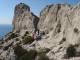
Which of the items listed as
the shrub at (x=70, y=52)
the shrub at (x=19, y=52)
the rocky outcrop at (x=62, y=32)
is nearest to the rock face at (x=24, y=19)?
the rocky outcrop at (x=62, y=32)

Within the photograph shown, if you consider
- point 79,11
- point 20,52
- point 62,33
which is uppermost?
point 79,11

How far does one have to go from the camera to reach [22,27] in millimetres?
72438

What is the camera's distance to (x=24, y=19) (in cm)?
7181

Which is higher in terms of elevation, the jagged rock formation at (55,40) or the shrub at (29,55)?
the jagged rock formation at (55,40)

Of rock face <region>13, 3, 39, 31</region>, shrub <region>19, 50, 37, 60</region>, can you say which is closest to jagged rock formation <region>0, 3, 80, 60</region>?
shrub <region>19, 50, 37, 60</region>

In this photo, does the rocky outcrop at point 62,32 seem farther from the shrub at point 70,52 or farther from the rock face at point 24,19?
the rock face at point 24,19

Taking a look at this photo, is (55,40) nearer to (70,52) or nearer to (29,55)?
(29,55)

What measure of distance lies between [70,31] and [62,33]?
3.63 meters

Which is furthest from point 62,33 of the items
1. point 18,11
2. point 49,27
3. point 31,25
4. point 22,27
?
point 18,11

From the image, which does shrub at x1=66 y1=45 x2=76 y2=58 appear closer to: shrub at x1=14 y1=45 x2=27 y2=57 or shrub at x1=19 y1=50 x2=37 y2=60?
shrub at x1=19 y1=50 x2=37 y2=60

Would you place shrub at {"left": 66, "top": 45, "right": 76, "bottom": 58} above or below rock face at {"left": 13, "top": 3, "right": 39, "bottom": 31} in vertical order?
below

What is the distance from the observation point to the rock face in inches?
2505

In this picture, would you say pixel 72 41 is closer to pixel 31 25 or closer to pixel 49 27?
pixel 49 27

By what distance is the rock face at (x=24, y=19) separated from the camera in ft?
209
